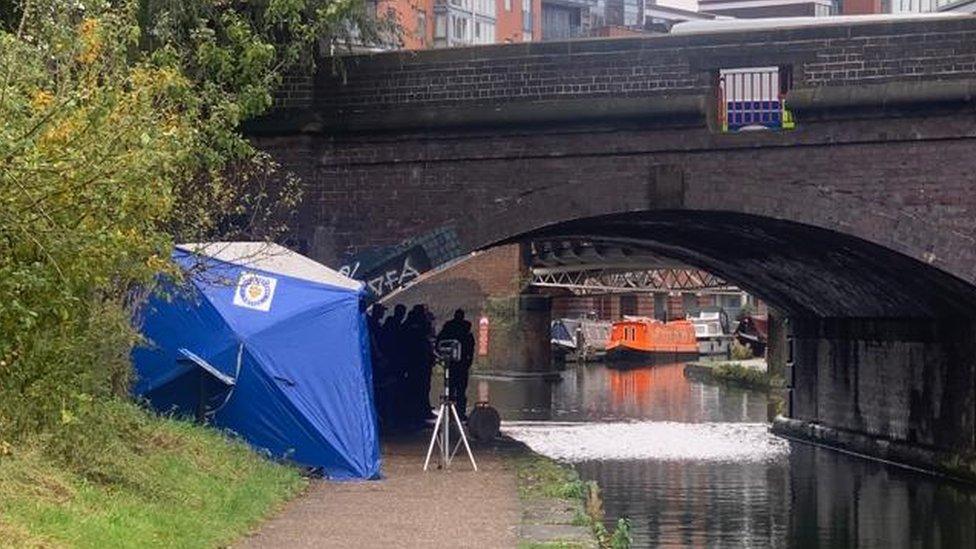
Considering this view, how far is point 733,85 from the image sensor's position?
2261 cm

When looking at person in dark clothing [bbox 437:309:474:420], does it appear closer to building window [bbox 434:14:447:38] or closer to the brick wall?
the brick wall

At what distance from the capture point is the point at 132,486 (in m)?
13.4

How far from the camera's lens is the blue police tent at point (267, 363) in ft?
59.3

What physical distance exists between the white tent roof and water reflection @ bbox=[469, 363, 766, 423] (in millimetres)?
18284

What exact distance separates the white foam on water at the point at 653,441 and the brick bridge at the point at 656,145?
5.08 meters

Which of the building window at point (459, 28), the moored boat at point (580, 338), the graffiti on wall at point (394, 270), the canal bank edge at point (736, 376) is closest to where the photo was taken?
the graffiti on wall at point (394, 270)

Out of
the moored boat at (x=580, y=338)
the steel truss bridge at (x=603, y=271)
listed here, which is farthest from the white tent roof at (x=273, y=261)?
the moored boat at (x=580, y=338)

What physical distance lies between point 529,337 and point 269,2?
126ft

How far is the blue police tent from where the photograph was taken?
18.1 m

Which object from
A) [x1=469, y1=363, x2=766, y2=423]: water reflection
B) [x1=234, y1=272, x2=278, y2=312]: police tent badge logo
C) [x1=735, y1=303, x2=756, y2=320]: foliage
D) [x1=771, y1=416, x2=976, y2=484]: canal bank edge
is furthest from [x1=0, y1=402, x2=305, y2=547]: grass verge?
[x1=735, y1=303, x2=756, y2=320]: foliage

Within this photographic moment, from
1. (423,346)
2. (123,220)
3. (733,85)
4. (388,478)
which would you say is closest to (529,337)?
(423,346)

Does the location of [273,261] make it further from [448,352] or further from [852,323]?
[852,323]

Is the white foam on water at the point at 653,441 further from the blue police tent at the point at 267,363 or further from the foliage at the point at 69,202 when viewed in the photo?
the foliage at the point at 69,202

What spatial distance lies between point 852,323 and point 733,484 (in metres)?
6.53
